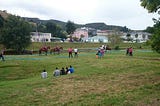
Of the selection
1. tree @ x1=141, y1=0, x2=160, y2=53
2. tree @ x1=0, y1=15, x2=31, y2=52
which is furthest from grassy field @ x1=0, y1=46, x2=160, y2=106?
tree @ x1=0, y1=15, x2=31, y2=52

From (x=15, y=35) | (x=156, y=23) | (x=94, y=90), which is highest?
(x=156, y=23)

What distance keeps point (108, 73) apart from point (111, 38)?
77300 mm

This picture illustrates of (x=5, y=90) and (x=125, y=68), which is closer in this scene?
(x=5, y=90)

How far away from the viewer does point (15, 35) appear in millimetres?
80062

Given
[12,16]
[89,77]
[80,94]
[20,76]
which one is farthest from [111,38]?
[80,94]

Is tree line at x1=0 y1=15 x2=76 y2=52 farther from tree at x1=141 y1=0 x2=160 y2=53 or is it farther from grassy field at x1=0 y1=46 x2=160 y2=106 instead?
tree at x1=141 y1=0 x2=160 y2=53

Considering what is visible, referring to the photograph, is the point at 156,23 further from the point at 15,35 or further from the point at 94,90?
the point at 15,35

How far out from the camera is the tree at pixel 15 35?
7975 centimetres

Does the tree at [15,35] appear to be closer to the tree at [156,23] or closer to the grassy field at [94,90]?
the grassy field at [94,90]

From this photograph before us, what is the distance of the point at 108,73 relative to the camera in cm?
3244

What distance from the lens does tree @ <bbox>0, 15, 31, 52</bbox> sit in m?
79.8

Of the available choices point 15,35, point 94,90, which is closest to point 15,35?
point 15,35

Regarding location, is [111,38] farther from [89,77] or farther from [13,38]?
[89,77]

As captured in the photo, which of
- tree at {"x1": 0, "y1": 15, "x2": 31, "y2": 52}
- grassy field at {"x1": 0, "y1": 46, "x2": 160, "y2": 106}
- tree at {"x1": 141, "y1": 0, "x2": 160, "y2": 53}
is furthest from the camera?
tree at {"x1": 0, "y1": 15, "x2": 31, "y2": 52}
